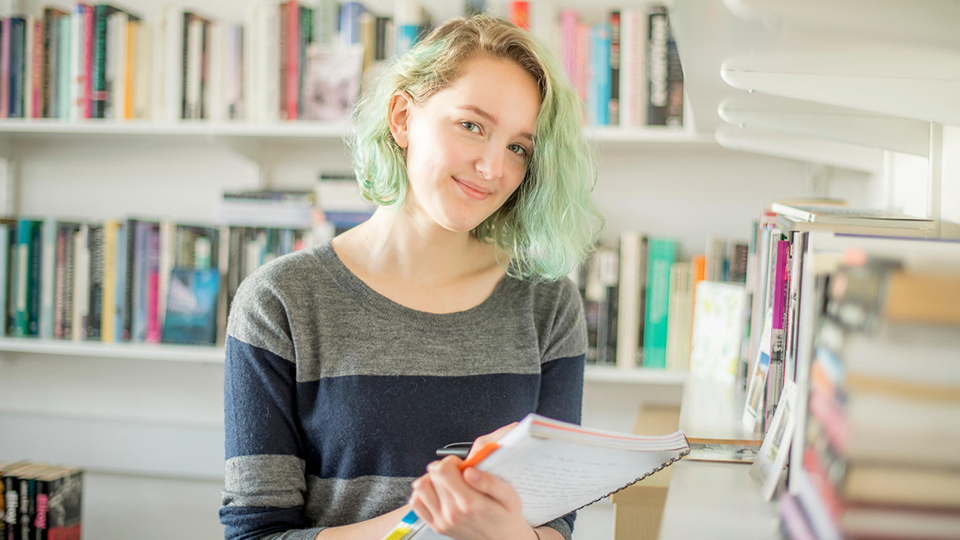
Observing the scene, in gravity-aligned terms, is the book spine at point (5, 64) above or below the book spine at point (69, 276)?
above

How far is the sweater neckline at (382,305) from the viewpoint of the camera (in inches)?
39.3

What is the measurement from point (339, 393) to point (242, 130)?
0.85 meters

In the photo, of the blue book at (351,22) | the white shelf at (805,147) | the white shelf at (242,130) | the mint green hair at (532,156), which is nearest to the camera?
the mint green hair at (532,156)

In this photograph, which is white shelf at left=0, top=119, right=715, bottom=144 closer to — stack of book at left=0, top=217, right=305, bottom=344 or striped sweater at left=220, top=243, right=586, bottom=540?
stack of book at left=0, top=217, right=305, bottom=344

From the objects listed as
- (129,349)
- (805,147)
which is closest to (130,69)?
(129,349)

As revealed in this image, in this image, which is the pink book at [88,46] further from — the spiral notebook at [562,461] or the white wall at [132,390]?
the spiral notebook at [562,461]

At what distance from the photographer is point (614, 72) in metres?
1.48

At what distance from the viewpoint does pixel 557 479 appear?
0.60 m

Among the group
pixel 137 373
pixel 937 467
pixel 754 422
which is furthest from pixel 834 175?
pixel 137 373

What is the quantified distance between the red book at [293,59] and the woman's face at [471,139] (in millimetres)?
695

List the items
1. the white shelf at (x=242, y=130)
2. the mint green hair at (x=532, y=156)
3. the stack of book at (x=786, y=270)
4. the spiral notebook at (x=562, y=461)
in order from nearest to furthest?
the spiral notebook at (x=562, y=461), the stack of book at (x=786, y=270), the mint green hair at (x=532, y=156), the white shelf at (x=242, y=130)

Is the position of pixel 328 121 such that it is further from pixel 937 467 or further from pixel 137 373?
pixel 937 467

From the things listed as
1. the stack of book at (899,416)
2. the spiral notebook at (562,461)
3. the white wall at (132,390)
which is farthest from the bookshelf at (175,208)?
the stack of book at (899,416)

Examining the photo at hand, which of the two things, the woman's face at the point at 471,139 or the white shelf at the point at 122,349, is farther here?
the white shelf at the point at 122,349
